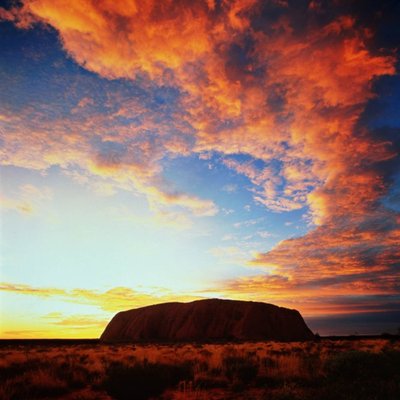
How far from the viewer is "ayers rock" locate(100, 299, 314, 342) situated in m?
88.9

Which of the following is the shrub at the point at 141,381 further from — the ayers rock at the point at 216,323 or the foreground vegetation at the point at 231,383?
the ayers rock at the point at 216,323

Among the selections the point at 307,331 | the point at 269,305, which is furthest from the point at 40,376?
the point at 307,331

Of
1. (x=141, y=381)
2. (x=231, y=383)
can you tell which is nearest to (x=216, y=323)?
(x=231, y=383)

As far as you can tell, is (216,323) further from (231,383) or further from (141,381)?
(141,381)

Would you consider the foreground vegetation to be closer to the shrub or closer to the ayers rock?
the shrub

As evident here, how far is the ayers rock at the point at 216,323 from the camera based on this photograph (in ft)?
292

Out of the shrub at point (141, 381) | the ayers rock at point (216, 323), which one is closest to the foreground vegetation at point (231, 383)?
the shrub at point (141, 381)

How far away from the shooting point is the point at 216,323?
305 feet

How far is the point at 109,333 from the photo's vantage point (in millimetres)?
116188

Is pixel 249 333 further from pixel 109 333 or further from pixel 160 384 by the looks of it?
pixel 160 384

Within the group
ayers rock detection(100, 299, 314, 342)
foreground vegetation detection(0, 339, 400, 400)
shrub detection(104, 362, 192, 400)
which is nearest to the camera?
foreground vegetation detection(0, 339, 400, 400)

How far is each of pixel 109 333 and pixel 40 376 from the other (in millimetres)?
116302

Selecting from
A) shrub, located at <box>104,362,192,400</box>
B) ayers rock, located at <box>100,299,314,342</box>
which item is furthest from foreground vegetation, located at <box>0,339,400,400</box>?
ayers rock, located at <box>100,299,314,342</box>

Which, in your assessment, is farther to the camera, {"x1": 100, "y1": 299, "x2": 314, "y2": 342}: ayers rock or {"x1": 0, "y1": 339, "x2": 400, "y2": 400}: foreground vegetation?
{"x1": 100, "y1": 299, "x2": 314, "y2": 342}: ayers rock
